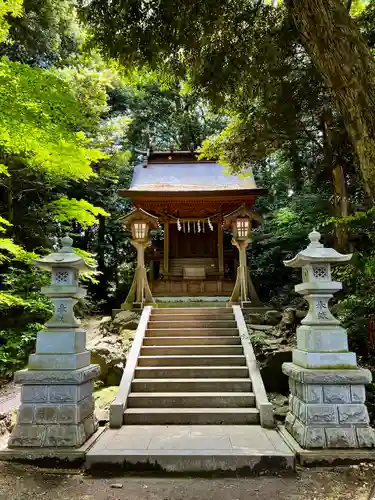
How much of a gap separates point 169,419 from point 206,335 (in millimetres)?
2489

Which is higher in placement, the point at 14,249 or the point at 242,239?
the point at 242,239

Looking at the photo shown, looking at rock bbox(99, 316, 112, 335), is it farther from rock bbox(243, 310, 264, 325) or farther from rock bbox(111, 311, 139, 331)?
rock bbox(243, 310, 264, 325)

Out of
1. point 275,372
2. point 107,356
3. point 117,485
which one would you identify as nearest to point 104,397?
point 107,356

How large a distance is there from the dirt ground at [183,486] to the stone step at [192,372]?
238cm

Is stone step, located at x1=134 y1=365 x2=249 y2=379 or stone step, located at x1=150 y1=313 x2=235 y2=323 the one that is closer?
stone step, located at x1=134 y1=365 x2=249 y2=379

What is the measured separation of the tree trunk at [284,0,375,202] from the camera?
4.15 m

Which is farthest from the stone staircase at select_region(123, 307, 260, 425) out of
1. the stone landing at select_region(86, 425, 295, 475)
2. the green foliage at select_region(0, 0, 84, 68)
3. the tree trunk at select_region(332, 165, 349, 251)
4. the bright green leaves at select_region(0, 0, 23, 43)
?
the green foliage at select_region(0, 0, 84, 68)

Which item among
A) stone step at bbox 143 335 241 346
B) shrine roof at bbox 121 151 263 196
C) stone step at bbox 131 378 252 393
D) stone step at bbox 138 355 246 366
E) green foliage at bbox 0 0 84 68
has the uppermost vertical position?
green foliage at bbox 0 0 84 68

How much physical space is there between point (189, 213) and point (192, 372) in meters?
8.13

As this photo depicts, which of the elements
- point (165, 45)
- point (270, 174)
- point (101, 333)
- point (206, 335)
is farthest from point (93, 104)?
point (270, 174)

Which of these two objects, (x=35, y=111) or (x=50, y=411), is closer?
(x=50, y=411)

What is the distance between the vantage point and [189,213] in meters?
13.4

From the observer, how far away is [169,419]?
16.6 ft

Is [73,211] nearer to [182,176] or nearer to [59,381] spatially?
[59,381]
